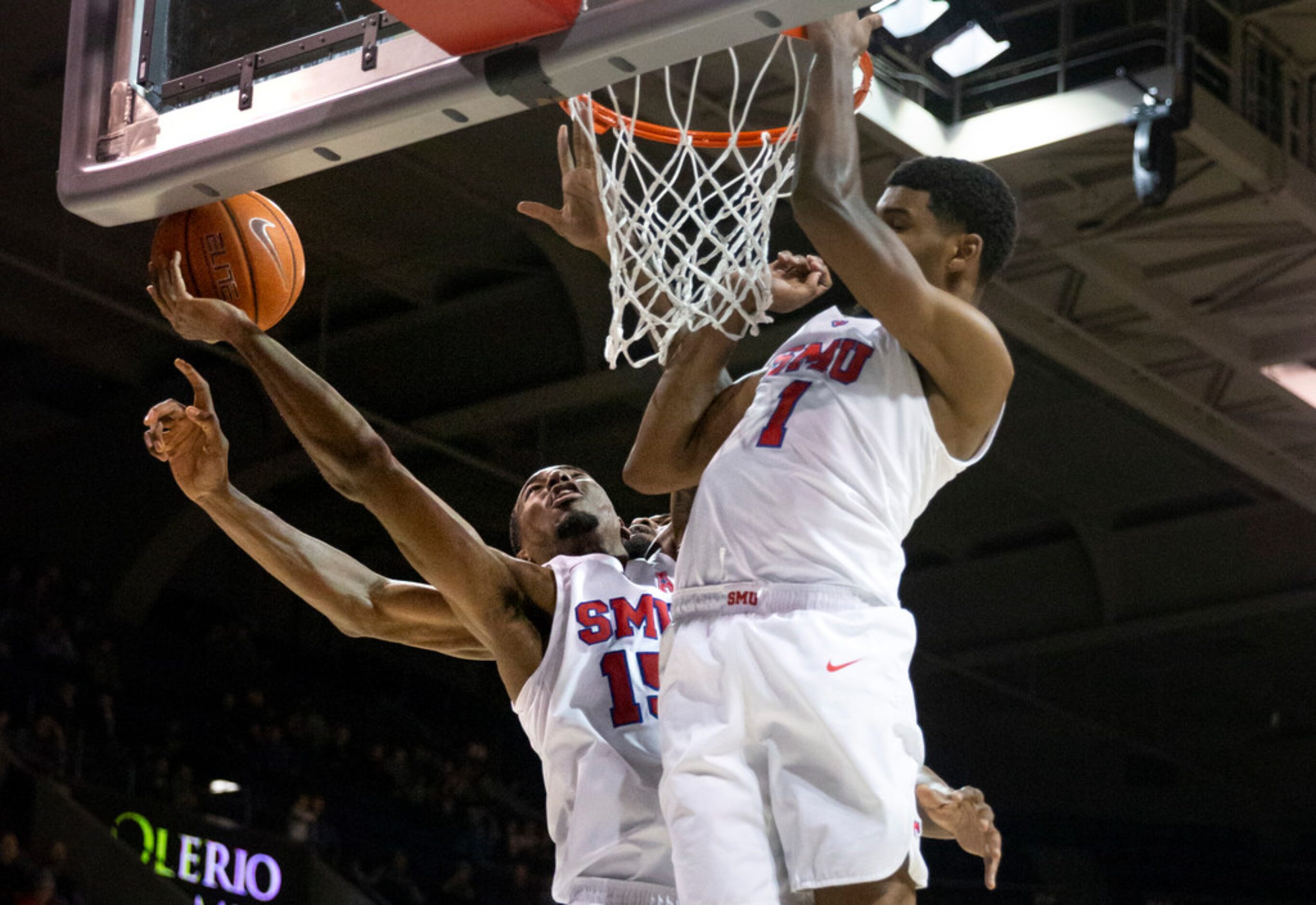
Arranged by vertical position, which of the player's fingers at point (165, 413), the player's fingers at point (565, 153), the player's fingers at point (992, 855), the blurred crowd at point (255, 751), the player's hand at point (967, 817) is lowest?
the player's fingers at point (992, 855)

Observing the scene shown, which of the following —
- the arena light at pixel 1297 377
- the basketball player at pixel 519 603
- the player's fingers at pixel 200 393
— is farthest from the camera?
the arena light at pixel 1297 377

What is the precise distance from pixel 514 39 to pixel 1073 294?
832 cm

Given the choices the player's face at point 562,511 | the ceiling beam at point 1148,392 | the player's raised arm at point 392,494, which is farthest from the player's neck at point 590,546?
the ceiling beam at point 1148,392

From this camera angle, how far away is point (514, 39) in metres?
2.77

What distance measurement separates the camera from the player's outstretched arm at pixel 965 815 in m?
2.96

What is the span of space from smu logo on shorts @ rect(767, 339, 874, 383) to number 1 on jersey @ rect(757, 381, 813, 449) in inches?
1.7

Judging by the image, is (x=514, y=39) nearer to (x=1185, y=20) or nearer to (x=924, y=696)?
(x=1185, y=20)

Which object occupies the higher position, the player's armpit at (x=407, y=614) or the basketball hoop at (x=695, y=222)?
the basketball hoop at (x=695, y=222)

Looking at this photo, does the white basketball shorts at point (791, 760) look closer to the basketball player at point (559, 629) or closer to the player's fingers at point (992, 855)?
the player's fingers at point (992, 855)

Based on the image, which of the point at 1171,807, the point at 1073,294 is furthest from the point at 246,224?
the point at 1171,807

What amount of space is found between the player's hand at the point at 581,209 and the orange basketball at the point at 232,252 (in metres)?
0.54

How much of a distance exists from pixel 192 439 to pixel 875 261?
166 centimetres

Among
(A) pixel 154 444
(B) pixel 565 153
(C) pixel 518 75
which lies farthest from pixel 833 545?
(A) pixel 154 444

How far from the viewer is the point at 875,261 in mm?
2617
